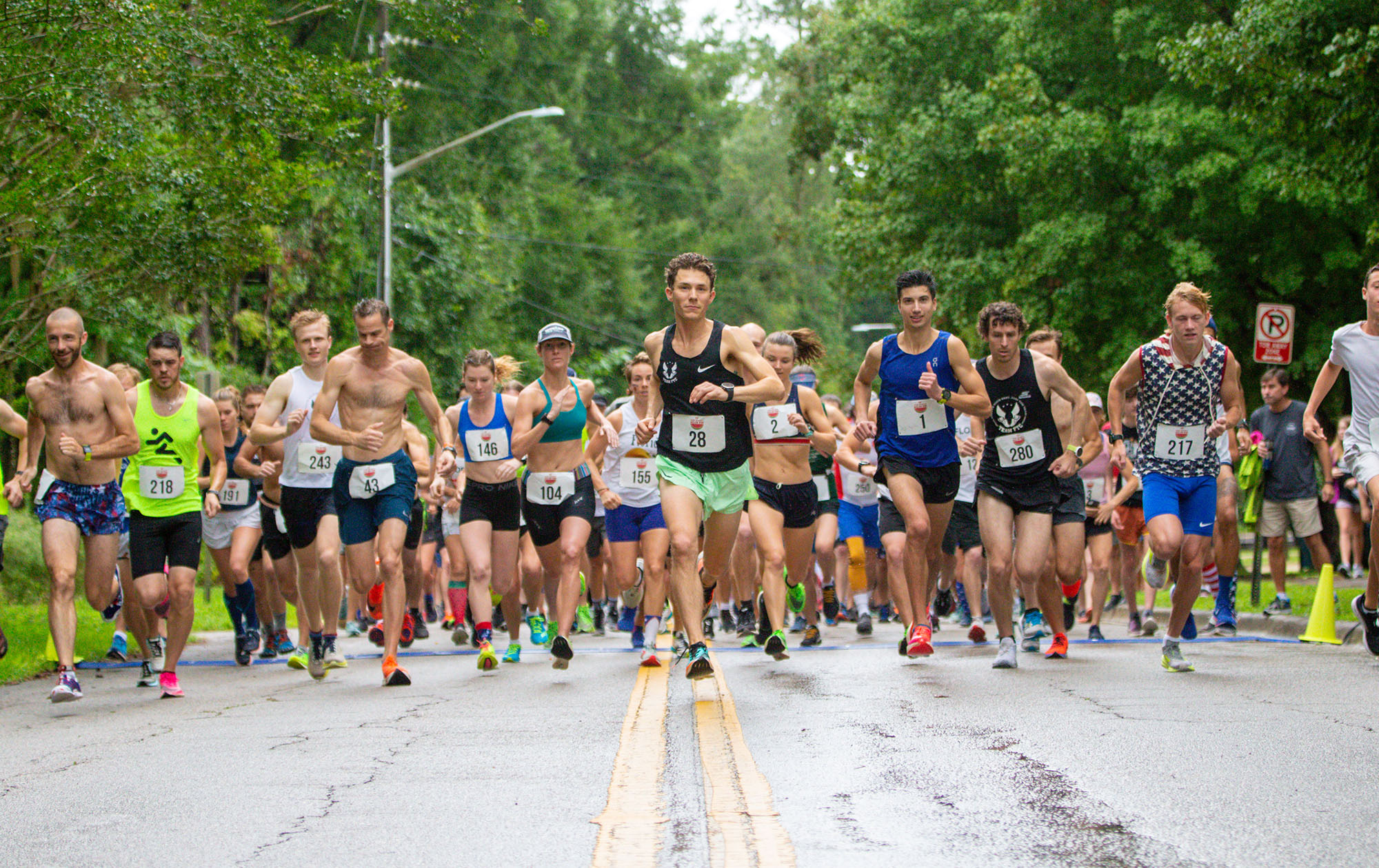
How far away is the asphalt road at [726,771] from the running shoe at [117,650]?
2.45m

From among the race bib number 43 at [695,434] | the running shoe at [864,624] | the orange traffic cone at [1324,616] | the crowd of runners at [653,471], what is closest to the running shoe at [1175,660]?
the crowd of runners at [653,471]

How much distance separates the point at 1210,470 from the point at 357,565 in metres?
5.26

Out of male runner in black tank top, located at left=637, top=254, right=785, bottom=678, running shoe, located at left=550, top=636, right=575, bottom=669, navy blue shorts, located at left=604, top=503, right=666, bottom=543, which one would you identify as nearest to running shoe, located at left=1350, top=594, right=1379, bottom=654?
male runner in black tank top, located at left=637, top=254, right=785, bottom=678

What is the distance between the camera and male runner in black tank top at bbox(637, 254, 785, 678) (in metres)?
8.34

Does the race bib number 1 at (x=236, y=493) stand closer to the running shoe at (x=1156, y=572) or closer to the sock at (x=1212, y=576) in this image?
the running shoe at (x=1156, y=572)

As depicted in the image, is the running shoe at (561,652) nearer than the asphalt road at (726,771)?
No

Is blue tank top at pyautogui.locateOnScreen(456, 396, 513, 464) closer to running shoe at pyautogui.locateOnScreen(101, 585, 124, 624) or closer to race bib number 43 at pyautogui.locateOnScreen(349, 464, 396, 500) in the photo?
race bib number 43 at pyautogui.locateOnScreen(349, 464, 396, 500)

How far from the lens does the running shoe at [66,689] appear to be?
29.3 feet

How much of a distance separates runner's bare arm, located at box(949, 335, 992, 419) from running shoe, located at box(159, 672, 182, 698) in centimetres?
495

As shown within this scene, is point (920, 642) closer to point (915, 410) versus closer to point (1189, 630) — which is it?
point (915, 410)

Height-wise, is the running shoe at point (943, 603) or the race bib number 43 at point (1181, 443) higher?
the race bib number 43 at point (1181, 443)

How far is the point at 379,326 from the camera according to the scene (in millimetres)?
10023

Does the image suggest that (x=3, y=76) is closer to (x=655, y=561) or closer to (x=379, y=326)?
(x=379, y=326)

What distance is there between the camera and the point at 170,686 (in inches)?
380
